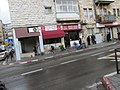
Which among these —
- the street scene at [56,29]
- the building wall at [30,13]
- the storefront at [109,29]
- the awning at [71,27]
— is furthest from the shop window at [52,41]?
the storefront at [109,29]

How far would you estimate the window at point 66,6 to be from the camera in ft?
106

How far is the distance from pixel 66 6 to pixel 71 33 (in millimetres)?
4022

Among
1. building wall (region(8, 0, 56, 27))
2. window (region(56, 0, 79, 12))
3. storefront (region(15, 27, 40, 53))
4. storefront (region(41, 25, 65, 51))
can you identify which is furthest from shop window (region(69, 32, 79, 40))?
storefront (region(15, 27, 40, 53))

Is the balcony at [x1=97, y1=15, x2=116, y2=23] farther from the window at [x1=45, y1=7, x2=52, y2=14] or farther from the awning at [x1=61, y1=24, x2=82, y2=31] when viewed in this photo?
the window at [x1=45, y1=7, x2=52, y2=14]

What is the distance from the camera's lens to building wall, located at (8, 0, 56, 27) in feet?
91.8

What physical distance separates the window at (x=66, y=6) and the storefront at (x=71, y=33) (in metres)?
2.27

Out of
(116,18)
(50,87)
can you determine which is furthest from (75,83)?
(116,18)

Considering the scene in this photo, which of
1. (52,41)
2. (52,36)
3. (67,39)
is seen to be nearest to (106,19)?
(67,39)

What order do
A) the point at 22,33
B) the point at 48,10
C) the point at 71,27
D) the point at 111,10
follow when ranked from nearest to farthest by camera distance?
the point at 22,33 → the point at 48,10 → the point at 71,27 → the point at 111,10

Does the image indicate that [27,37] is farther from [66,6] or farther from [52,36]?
[66,6]

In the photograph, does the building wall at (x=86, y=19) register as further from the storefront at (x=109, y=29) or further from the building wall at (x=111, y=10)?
the building wall at (x=111, y=10)

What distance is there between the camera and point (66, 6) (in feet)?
108

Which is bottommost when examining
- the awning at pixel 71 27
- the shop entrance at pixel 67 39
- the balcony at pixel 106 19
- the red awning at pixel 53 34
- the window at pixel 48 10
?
the shop entrance at pixel 67 39

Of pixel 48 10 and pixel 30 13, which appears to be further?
pixel 48 10
